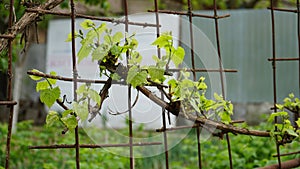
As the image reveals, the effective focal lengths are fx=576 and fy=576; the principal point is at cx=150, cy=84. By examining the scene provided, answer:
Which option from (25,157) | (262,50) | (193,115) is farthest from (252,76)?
(193,115)

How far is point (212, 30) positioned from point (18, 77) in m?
2.85

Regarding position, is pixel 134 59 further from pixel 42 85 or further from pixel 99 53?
pixel 42 85

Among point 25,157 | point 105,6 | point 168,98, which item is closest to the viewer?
point 168,98

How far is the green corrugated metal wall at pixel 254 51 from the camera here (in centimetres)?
827

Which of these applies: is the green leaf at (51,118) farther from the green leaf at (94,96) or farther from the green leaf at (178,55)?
the green leaf at (178,55)

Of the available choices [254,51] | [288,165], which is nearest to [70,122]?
[288,165]

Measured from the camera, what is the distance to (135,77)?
65.9 inches

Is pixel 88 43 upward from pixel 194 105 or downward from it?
upward

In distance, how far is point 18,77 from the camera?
26.5 feet

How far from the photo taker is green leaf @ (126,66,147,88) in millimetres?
1668

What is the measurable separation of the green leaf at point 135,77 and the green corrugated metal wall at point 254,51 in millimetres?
6687

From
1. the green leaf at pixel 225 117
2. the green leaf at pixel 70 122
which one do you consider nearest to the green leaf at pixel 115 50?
the green leaf at pixel 70 122

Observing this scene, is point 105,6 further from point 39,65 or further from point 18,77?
point 39,65

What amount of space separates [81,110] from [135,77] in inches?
7.9
